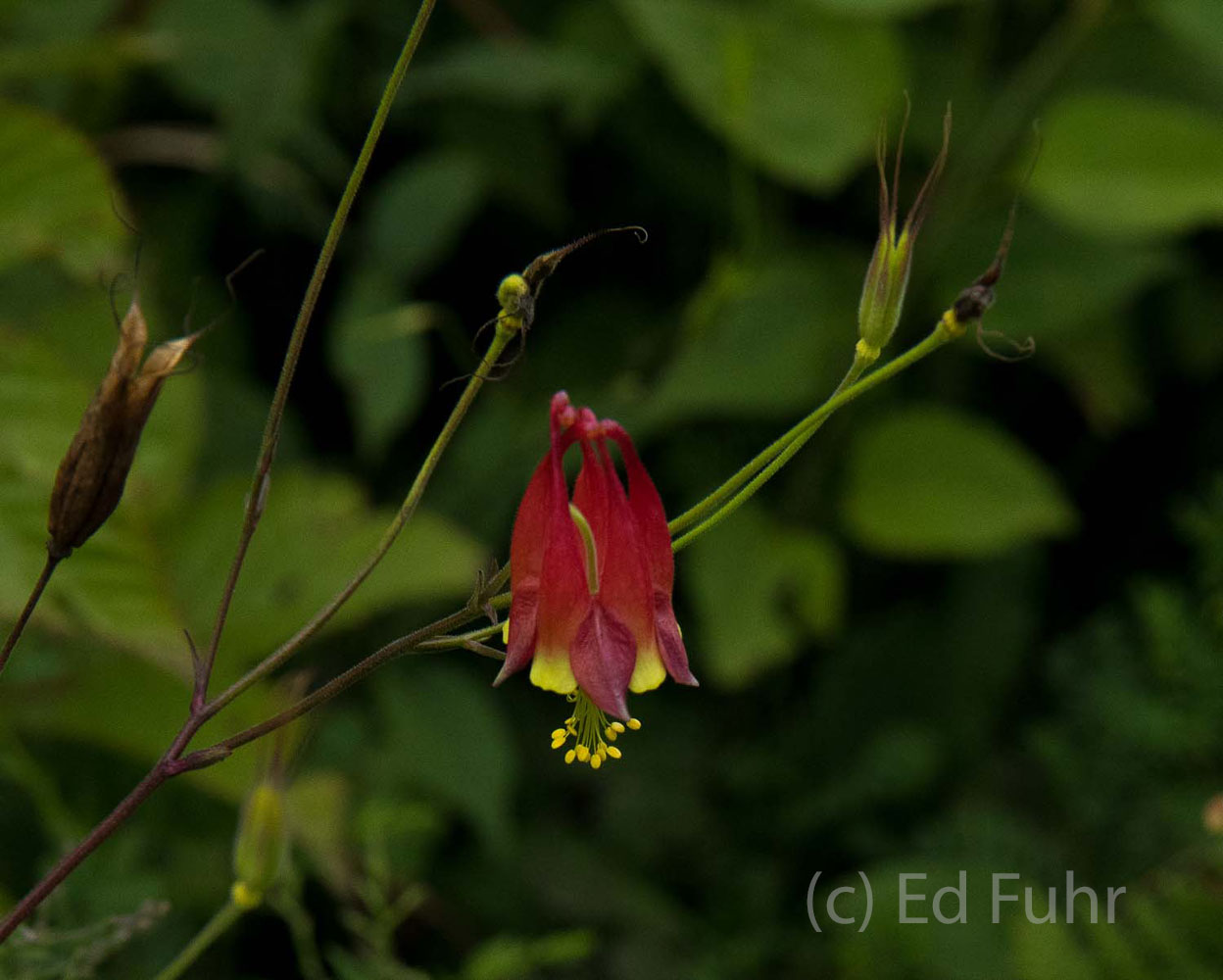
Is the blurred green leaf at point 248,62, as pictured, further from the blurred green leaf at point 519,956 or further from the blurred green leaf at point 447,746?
the blurred green leaf at point 519,956

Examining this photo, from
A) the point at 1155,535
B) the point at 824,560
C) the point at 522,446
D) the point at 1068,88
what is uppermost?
the point at 1068,88

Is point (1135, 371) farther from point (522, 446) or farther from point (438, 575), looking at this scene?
point (438, 575)

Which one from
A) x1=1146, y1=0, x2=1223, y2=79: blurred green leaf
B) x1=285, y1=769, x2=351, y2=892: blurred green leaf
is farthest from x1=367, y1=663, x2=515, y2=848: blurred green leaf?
x1=1146, y1=0, x2=1223, y2=79: blurred green leaf

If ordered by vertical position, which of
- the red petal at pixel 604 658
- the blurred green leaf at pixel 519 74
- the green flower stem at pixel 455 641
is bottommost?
the blurred green leaf at pixel 519 74

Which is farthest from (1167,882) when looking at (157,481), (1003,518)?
(157,481)

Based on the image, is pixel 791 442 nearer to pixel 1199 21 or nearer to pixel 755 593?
pixel 755 593

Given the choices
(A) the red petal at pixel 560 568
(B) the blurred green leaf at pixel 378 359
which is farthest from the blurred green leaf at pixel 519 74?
(A) the red petal at pixel 560 568

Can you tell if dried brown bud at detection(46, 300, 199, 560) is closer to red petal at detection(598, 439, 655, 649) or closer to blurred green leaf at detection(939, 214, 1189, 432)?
red petal at detection(598, 439, 655, 649)
